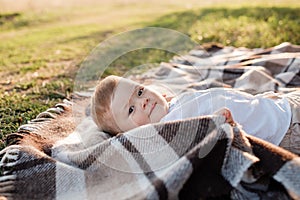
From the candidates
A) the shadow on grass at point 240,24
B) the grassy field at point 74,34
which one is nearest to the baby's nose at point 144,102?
the grassy field at point 74,34

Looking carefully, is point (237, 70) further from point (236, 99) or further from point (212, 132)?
point (212, 132)

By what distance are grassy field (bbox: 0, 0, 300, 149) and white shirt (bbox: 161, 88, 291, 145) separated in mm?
909

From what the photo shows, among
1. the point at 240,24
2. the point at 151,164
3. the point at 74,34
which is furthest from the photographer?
the point at 74,34

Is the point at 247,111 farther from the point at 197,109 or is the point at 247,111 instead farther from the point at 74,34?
the point at 74,34

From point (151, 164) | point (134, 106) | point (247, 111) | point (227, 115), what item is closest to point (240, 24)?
point (247, 111)

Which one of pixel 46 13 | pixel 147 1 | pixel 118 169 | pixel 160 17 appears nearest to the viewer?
pixel 118 169

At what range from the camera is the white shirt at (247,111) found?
6.34 ft

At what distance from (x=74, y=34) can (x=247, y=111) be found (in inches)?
131

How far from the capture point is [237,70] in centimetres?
308

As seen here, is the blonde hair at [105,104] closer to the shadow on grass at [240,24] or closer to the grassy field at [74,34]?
the grassy field at [74,34]

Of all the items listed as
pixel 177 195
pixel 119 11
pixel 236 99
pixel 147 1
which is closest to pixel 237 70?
pixel 236 99

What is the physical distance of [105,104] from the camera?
2033 millimetres

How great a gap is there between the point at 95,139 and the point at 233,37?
269 cm

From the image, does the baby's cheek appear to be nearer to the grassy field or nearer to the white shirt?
the white shirt
